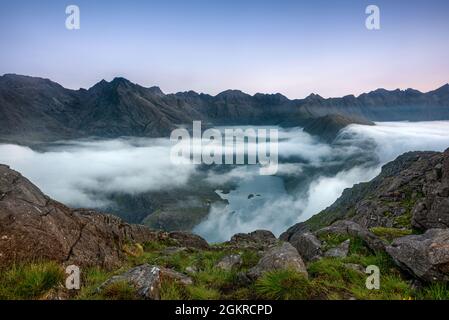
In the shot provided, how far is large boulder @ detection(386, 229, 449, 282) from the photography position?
10938 mm

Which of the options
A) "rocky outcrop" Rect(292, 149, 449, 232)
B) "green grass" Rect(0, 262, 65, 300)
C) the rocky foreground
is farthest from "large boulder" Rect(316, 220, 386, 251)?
"green grass" Rect(0, 262, 65, 300)

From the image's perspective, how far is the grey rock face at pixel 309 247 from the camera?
18680mm

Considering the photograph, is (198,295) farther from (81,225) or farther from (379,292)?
(81,225)

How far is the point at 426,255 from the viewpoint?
1164 centimetres

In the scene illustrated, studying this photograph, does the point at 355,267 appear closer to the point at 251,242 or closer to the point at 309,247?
the point at 309,247

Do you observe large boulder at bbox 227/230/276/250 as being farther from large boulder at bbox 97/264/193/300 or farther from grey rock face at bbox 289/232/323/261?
large boulder at bbox 97/264/193/300

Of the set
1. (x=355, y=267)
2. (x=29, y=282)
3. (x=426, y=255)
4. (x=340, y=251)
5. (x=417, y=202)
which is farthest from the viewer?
(x=417, y=202)

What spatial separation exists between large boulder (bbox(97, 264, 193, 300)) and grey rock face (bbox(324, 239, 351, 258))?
829cm

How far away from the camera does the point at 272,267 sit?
12.9 metres

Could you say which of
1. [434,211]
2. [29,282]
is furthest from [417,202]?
[29,282]

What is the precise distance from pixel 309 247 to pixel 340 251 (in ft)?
8.06

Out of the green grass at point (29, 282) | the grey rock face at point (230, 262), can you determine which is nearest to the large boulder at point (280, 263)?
the grey rock face at point (230, 262)
